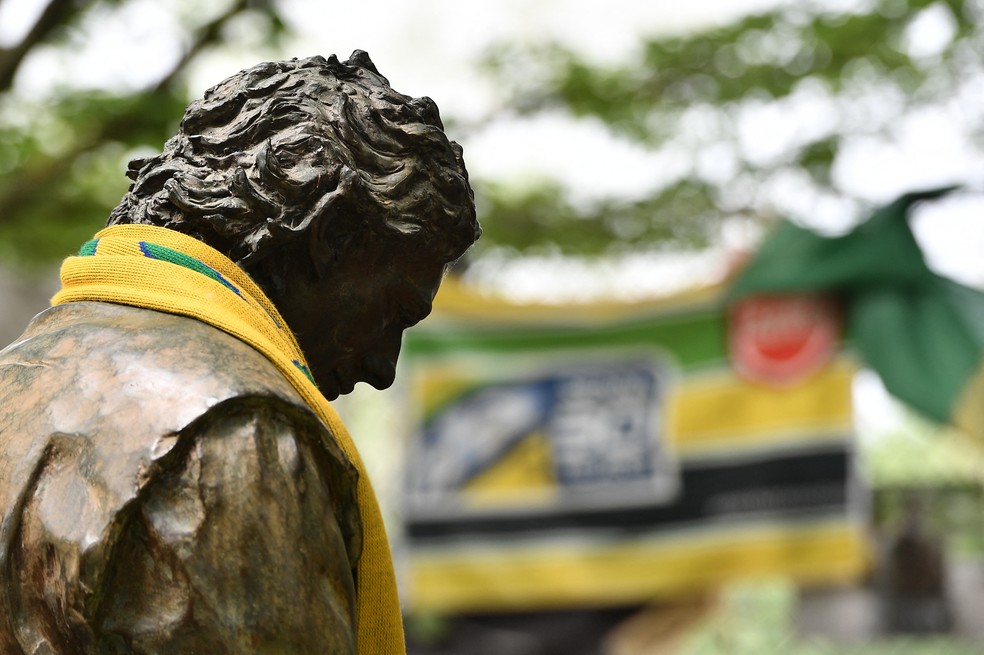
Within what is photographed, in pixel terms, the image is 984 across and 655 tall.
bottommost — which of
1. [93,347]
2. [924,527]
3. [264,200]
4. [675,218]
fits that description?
[924,527]

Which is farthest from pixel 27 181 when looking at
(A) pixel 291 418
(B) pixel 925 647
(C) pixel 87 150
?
(A) pixel 291 418

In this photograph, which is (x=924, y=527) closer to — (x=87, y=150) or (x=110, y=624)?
(x=87, y=150)

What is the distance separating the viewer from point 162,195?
179 centimetres

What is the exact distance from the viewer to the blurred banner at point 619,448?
5906 millimetres

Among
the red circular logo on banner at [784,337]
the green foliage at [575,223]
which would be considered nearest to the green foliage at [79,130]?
the green foliage at [575,223]

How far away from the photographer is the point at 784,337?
596 cm

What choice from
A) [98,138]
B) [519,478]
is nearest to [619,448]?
[519,478]

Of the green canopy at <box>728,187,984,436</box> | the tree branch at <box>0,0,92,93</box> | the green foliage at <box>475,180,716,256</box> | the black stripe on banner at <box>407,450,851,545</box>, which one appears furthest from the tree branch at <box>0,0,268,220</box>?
the green canopy at <box>728,187,984,436</box>

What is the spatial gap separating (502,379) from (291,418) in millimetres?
4853

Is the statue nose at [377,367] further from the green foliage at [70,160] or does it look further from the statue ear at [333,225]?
the green foliage at [70,160]

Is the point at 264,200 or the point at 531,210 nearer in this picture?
the point at 264,200

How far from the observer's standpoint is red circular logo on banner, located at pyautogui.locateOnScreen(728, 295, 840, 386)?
593 centimetres

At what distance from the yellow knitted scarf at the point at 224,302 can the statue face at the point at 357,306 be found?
95 mm

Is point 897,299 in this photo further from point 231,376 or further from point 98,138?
point 231,376
